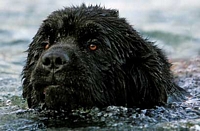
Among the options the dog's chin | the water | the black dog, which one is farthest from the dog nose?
the water

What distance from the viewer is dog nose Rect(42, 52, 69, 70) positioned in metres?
6.33

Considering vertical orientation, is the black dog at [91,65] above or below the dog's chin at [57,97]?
above

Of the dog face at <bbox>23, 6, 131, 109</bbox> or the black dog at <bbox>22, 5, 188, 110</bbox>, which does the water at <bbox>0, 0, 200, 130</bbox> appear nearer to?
the dog face at <bbox>23, 6, 131, 109</bbox>

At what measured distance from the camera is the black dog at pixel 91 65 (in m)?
6.45

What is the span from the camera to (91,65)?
22.2 ft

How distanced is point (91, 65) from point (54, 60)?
57 cm

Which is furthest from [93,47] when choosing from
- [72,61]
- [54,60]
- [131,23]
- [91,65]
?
[131,23]

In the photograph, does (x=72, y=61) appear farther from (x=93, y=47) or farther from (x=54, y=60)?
(x=93, y=47)

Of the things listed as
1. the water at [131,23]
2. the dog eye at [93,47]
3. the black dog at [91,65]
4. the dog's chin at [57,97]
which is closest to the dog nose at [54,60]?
the black dog at [91,65]

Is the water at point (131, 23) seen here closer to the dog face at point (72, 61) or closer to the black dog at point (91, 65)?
the dog face at point (72, 61)

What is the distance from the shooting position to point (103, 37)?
704 cm

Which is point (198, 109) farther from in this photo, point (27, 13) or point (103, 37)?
point (27, 13)

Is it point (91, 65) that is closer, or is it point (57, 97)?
point (57, 97)

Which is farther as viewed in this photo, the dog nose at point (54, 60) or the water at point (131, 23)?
the water at point (131, 23)
